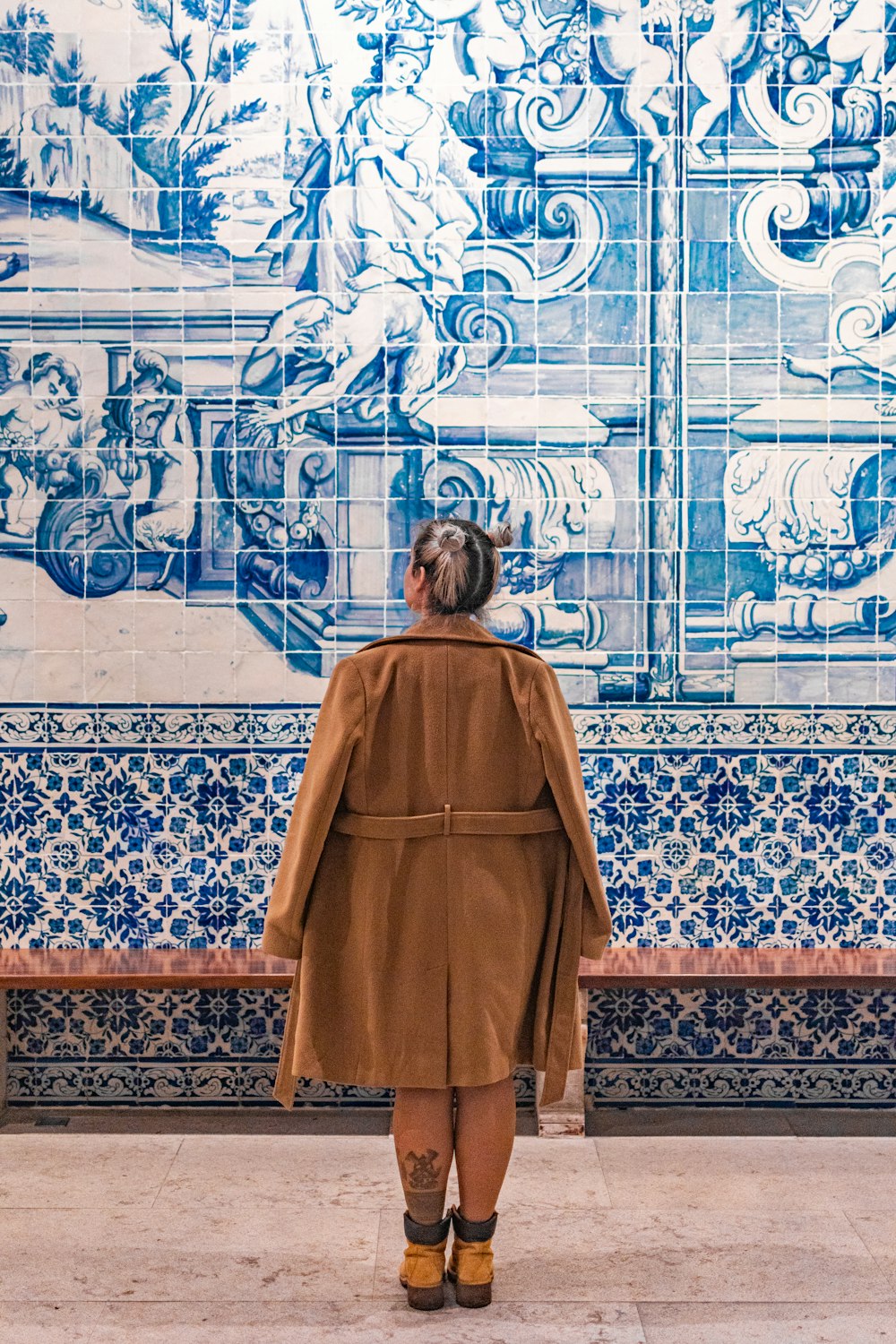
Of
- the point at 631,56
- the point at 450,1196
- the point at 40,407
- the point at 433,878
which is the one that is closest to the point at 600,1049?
the point at 450,1196

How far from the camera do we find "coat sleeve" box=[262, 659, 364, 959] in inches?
99.0

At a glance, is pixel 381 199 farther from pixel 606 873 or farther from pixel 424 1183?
pixel 424 1183

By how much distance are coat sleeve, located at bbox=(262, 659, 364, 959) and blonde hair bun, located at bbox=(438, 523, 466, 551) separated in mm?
299

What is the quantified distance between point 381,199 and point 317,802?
203 centimetres

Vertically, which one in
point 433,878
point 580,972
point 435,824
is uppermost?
point 435,824

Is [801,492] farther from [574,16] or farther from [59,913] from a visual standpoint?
[59,913]

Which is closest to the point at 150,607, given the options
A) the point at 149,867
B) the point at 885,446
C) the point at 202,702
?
the point at 202,702

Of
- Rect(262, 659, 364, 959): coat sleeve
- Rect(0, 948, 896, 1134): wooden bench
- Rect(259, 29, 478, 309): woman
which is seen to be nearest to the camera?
Rect(262, 659, 364, 959): coat sleeve

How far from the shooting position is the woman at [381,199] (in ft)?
12.2

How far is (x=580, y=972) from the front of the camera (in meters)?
3.51

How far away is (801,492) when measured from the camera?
378 cm

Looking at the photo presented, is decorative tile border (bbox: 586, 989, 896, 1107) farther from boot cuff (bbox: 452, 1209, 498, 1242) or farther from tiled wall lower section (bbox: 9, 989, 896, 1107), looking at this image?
boot cuff (bbox: 452, 1209, 498, 1242)

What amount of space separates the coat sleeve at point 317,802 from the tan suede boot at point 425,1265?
0.61m

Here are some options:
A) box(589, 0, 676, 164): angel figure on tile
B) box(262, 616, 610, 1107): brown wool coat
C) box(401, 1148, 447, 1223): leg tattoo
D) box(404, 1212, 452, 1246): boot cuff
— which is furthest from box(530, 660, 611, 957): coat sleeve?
box(589, 0, 676, 164): angel figure on tile
